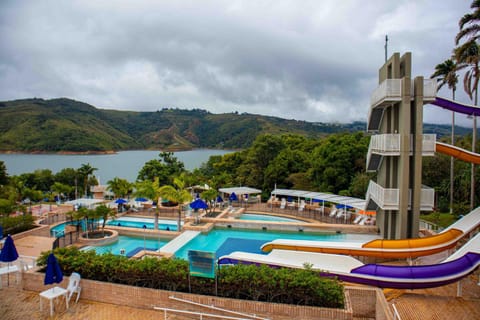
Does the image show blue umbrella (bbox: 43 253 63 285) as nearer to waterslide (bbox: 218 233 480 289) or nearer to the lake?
waterslide (bbox: 218 233 480 289)

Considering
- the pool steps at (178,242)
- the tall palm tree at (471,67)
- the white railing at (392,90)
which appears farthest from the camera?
the tall palm tree at (471,67)

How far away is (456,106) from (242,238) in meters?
11.7

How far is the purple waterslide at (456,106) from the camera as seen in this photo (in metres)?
11.3

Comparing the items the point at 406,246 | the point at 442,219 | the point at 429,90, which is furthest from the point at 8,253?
the point at 442,219

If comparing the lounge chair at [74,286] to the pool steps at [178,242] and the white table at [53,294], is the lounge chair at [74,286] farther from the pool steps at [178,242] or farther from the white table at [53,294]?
the pool steps at [178,242]

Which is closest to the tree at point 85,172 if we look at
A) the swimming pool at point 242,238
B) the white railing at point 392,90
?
the swimming pool at point 242,238

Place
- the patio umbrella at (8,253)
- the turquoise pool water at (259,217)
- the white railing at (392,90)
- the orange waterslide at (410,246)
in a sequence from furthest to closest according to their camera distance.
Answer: the turquoise pool water at (259,217) < the white railing at (392,90) < the orange waterslide at (410,246) < the patio umbrella at (8,253)

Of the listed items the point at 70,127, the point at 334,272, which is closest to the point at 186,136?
the point at 70,127

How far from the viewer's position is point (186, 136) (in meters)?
131

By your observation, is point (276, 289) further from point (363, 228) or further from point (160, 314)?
point (363, 228)

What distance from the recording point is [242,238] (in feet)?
55.7

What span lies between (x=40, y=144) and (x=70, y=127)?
12799 mm

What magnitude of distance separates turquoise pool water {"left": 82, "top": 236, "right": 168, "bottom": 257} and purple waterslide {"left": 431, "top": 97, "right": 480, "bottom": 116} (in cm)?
1364

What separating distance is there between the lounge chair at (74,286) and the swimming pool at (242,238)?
626 cm
